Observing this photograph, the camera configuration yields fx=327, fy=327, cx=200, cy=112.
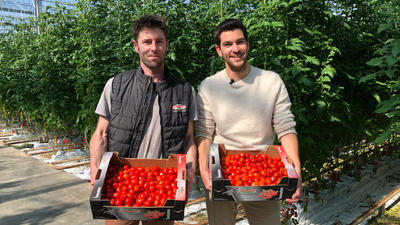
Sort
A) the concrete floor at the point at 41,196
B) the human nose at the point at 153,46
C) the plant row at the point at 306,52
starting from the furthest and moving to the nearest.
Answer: the concrete floor at the point at 41,196, the plant row at the point at 306,52, the human nose at the point at 153,46

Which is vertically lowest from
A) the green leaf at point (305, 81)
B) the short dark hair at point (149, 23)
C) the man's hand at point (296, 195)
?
the man's hand at point (296, 195)

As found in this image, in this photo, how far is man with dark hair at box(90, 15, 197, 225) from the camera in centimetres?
194

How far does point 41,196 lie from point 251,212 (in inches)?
152

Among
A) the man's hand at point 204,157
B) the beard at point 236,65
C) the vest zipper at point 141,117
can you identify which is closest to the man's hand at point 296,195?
the man's hand at point 204,157

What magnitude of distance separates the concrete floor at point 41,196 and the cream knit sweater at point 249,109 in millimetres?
2608

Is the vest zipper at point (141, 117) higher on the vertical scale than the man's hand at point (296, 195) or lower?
higher

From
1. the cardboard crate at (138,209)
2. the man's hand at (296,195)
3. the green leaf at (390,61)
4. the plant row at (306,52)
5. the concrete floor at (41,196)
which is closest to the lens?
the cardboard crate at (138,209)

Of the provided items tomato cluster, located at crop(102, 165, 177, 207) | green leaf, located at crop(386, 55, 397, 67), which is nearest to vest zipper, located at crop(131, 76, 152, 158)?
tomato cluster, located at crop(102, 165, 177, 207)

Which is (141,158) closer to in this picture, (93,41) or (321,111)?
(321,111)

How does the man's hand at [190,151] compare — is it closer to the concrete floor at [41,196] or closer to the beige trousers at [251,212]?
the beige trousers at [251,212]

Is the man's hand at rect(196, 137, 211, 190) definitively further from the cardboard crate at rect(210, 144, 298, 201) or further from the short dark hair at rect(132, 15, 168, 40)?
the short dark hair at rect(132, 15, 168, 40)

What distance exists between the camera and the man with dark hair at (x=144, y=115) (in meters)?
1.94

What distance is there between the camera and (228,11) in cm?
390

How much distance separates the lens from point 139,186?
171 centimetres
